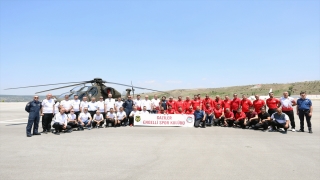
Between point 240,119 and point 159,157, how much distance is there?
23.5ft

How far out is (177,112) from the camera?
46.3 feet

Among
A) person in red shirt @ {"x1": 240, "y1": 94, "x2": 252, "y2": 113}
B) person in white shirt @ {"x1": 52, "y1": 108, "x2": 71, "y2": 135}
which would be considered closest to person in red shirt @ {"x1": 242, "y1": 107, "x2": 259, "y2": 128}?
person in red shirt @ {"x1": 240, "y1": 94, "x2": 252, "y2": 113}

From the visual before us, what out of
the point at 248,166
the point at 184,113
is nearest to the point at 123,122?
the point at 184,113

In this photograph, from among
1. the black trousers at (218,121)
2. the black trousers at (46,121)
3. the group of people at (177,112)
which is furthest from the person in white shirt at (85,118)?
the black trousers at (218,121)

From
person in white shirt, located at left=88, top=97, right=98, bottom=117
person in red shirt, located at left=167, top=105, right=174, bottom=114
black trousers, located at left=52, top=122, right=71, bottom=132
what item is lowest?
black trousers, located at left=52, top=122, right=71, bottom=132

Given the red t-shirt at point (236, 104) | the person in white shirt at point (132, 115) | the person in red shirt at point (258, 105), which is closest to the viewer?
the person in red shirt at point (258, 105)

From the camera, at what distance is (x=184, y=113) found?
557 inches

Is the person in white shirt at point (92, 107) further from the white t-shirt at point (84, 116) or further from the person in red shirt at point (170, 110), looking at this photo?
the person in red shirt at point (170, 110)

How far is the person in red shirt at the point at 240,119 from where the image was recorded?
40.7 ft

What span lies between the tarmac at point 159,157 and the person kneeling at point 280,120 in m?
1.33

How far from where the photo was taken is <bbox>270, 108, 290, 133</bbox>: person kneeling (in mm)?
10919

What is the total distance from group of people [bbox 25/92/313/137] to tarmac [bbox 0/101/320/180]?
4.74 feet

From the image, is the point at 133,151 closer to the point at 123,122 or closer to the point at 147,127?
the point at 147,127

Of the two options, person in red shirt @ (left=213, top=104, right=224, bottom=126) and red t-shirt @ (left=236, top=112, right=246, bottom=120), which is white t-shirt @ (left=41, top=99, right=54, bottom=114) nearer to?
person in red shirt @ (left=213, top=104, right=224, bottom=126)
